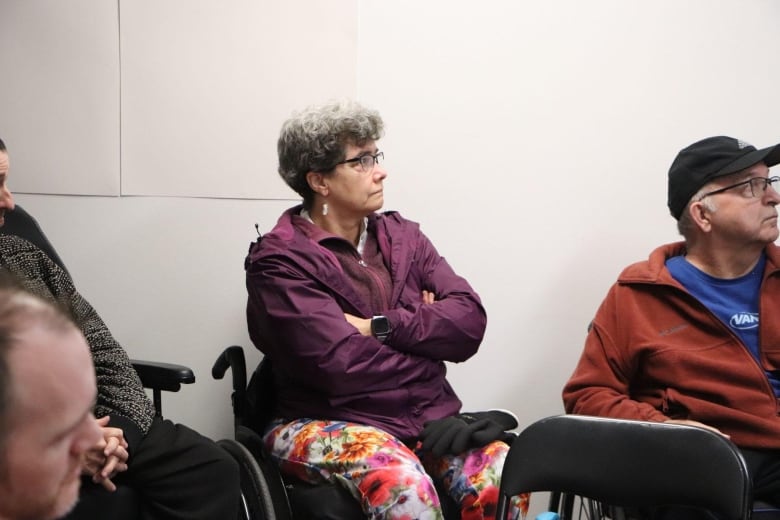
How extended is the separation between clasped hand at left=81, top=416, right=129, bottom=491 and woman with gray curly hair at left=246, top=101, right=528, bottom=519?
491 mm

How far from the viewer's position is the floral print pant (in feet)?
6.87

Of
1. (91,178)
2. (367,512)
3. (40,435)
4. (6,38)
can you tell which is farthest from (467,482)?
(6,38)

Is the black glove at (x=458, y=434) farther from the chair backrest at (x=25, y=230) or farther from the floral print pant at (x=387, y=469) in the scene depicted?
the chair backrest at (x=25, y=230)

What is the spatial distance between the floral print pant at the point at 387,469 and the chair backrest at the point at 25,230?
2.52 feet

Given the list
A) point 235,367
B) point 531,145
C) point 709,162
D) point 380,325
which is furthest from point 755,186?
point 235,367

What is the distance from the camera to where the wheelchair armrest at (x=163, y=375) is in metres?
2.24

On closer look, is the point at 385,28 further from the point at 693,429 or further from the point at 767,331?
the point at 693,429

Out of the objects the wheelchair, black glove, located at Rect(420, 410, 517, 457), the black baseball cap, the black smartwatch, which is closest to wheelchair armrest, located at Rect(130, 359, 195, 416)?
the wheelchair

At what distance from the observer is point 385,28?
300cm

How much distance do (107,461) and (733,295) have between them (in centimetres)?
172

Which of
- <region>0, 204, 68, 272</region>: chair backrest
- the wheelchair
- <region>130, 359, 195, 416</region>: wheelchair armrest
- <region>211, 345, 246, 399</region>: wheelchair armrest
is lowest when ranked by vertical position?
the wheelchair

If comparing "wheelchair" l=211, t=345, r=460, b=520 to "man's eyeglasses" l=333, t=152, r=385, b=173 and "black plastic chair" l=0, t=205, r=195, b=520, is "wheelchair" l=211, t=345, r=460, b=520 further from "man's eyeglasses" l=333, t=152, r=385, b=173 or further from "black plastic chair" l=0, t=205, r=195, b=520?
"man's eyeglasses" l=333, t=152, r=385, b=173

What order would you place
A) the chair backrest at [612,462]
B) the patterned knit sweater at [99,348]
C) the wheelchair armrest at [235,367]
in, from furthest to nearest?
the wheelchair armrest at [235,367], the patterned knit sweater at [99,348], the chair backrest at [612,462]

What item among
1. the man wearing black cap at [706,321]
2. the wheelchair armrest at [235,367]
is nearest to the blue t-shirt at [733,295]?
the man wearing black cap at [706,321]
